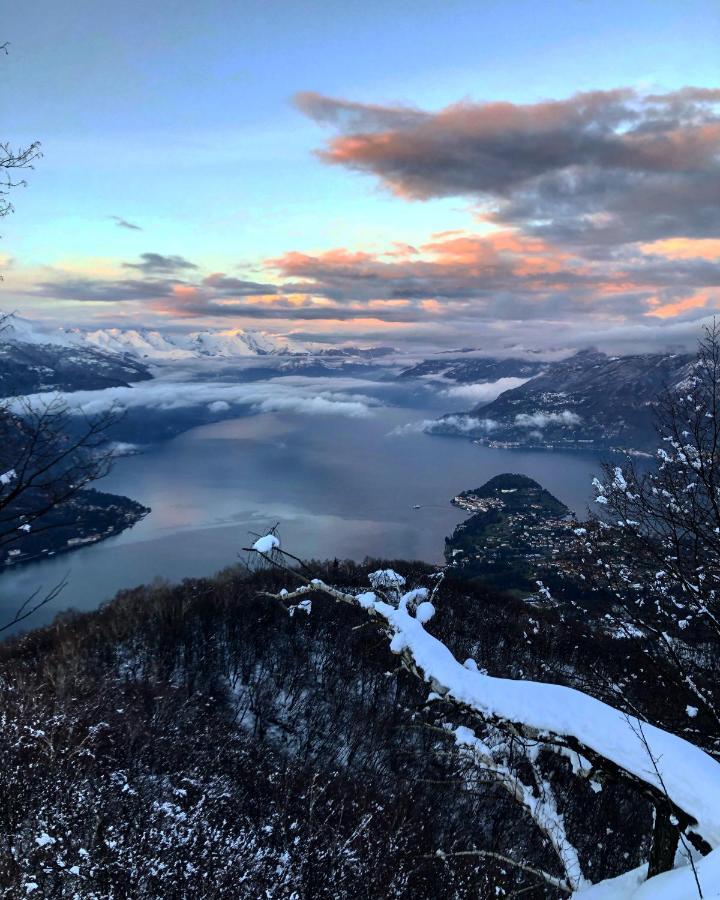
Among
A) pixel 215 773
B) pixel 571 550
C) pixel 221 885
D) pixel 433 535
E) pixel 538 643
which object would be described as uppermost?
pixel 571 550

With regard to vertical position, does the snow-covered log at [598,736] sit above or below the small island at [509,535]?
above

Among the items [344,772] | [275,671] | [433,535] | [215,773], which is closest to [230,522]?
[433,535]

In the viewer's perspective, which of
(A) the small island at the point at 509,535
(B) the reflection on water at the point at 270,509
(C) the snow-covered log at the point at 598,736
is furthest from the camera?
(B) the reflection on water at the point at 270,509

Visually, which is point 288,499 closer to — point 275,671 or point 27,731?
point 275,671

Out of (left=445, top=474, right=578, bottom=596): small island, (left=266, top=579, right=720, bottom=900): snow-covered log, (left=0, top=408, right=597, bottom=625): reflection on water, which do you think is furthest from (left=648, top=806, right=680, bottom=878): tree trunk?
(left=445, top=474, right=578, bottom=596): small island

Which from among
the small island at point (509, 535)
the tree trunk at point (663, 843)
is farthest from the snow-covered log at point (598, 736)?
the small island at point (509, 535)

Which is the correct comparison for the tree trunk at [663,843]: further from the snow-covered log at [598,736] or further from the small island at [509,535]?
the small island at [509,535]

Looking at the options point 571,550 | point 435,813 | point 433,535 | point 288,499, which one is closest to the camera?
point 571,550

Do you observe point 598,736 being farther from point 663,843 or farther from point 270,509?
point 270,509
